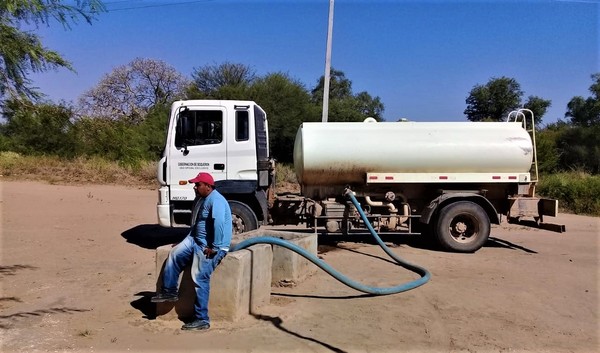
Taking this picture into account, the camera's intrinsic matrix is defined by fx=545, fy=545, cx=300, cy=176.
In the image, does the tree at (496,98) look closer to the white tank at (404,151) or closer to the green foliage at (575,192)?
the green foliage at (575,192)

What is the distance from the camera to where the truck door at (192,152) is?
1041 centimetres

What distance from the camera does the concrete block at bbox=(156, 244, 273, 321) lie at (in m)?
6.12

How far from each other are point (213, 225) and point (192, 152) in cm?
455

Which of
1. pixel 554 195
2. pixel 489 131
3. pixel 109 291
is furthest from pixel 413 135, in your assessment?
pixel 554 195

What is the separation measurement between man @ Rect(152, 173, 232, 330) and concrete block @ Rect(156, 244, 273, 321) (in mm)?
128

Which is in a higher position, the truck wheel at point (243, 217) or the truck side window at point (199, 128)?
Result: the truck side window at point (199, 128)

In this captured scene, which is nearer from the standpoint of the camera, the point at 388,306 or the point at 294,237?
the point at 388,306

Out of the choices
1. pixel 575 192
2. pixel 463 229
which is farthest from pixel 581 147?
pixel 463 229

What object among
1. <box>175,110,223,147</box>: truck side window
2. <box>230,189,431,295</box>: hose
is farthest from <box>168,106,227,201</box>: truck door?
<box>230,189,431,295</box>: hose

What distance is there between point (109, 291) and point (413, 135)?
646 centimetres

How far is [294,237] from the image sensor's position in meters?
8.76

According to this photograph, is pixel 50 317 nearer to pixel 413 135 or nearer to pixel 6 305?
pixel 6 305

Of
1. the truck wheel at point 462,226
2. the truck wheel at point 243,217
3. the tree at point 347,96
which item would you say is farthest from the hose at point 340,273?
the tree at point 347,96

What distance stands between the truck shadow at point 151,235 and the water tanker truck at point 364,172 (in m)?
1.93
